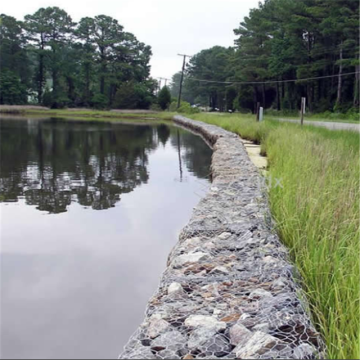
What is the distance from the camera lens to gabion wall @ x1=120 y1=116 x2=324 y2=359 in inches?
63.5

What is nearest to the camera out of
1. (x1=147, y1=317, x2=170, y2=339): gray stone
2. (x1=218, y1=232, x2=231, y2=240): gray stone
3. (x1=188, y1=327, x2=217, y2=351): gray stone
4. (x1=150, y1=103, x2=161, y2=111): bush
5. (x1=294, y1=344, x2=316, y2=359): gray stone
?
(x1=294, y1=344, x2=316, y2=359): gray stone

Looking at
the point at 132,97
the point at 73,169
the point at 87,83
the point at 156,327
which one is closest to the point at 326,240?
the point at 156,327

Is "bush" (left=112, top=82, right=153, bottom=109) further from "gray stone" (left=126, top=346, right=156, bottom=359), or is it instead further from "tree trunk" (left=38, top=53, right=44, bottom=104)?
"gray stone" (left=126, top=346, right=156, bottom=359)

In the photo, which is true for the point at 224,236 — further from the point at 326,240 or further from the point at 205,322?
the point at 205,322

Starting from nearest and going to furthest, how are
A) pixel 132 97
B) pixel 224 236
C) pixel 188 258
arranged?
pixel 188 258, pixel 224 236, pixel 132 97

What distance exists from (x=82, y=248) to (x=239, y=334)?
7.69ft

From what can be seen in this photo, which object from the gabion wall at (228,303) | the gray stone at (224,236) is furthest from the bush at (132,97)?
the gray stone at (224,236)

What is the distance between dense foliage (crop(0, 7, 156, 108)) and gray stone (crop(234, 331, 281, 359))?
37.8 meters

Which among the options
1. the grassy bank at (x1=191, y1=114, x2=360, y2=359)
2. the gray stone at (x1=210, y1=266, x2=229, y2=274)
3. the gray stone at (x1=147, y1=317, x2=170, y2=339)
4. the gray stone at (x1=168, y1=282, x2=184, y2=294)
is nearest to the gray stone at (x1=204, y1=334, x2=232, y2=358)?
the gray stone at (x1=147, y1=317, x2=170, y2=339)

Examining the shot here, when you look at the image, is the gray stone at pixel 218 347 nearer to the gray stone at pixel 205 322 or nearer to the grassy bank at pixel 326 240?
the gray stone at pixel 205 322

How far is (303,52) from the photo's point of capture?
89.7 feet

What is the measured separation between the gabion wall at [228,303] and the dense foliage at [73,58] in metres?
36.5

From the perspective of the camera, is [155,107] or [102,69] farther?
[102,69]

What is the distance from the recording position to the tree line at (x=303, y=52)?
2345cm
